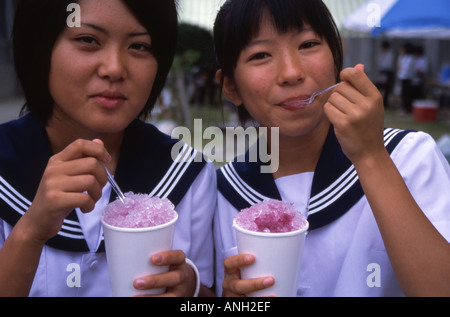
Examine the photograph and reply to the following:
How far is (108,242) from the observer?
115 cm

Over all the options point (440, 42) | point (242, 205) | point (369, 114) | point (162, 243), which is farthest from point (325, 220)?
point (440, 42)

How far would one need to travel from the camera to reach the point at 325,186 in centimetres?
164

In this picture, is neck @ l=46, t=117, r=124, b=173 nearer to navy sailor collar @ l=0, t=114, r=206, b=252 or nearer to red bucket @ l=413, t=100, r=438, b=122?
navy sailor collar @ l=0, t=114, r=206, b=252

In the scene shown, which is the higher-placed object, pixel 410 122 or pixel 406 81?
pixel 406 81

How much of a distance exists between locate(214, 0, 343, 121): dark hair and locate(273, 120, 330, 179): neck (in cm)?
25

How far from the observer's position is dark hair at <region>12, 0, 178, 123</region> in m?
1.49

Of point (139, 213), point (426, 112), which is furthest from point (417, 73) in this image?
point (139, 213)

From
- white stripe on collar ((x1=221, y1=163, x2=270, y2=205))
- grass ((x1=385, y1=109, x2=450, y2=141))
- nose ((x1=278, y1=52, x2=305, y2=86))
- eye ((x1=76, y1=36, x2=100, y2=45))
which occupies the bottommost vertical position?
grass ((x1=385, y1=109, x2=450, y2=141))

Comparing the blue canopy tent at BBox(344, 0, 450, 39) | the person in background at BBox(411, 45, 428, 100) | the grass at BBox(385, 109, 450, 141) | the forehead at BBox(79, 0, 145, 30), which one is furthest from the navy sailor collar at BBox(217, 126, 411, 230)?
the person in background at BBox(411, 45, 428, 100)

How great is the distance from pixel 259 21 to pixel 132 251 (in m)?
0.92

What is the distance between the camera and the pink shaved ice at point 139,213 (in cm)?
114

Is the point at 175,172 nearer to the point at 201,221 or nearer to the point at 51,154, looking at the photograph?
the point at 201,221

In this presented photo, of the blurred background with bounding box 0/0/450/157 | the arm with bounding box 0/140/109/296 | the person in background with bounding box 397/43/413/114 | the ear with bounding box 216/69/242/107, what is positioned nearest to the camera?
the arm with bounding box 0/140/109/296
